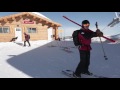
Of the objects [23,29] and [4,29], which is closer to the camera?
[4,29]

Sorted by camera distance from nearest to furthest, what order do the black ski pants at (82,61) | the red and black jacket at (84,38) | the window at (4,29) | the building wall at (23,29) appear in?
the red and black jacket at (84,38), the black ski pants at (82,61), the window at (4,29), the building wall at (23,29)

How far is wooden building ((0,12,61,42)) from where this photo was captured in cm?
2427

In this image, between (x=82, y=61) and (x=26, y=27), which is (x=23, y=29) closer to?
(x=26, y=27)

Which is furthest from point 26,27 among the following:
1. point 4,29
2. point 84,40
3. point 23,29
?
point 84,40

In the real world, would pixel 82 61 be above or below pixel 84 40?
below

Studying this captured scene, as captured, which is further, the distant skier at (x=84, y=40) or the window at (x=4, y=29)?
the window at (x=4, y=29)

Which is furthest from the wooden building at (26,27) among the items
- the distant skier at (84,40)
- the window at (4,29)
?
the distant skier at (84,40)

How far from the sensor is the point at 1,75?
648 centimetres

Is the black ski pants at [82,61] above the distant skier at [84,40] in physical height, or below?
below

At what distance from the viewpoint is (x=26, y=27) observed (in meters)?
25.4

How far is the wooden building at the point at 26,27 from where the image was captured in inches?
955

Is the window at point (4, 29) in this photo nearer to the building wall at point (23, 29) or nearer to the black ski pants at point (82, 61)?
the building wall at point (23, 29)
